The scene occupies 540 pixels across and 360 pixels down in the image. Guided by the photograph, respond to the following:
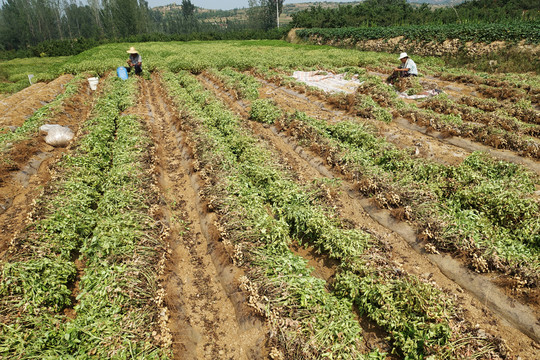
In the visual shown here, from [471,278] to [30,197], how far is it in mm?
11047

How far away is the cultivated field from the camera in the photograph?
4.29m

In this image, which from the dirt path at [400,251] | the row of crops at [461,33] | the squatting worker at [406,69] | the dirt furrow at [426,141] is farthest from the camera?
the row of crops at [461,33]

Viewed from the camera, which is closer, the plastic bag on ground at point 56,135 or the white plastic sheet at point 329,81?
the plastic bag on ground at point 56,135

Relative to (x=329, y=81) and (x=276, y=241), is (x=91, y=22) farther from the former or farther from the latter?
(x=276, y=241)

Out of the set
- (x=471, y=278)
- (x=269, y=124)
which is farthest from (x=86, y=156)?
(x=471, y=278)

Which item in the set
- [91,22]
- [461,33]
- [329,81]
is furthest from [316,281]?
[91,22]

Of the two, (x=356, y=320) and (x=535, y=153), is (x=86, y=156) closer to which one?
(x=356, y=320)

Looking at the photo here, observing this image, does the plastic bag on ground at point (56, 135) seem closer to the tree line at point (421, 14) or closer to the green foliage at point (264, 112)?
the green foliage at point (264, 112)

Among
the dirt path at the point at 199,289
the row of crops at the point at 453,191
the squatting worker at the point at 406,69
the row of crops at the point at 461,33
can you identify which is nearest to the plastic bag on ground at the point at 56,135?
the dirt path at the point at 199,289

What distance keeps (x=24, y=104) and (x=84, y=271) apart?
1399 cm

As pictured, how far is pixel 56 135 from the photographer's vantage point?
10.9 m

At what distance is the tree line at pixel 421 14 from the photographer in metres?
31.3

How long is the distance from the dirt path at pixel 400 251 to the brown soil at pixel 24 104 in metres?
11.3

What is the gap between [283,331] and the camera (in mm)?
4238
